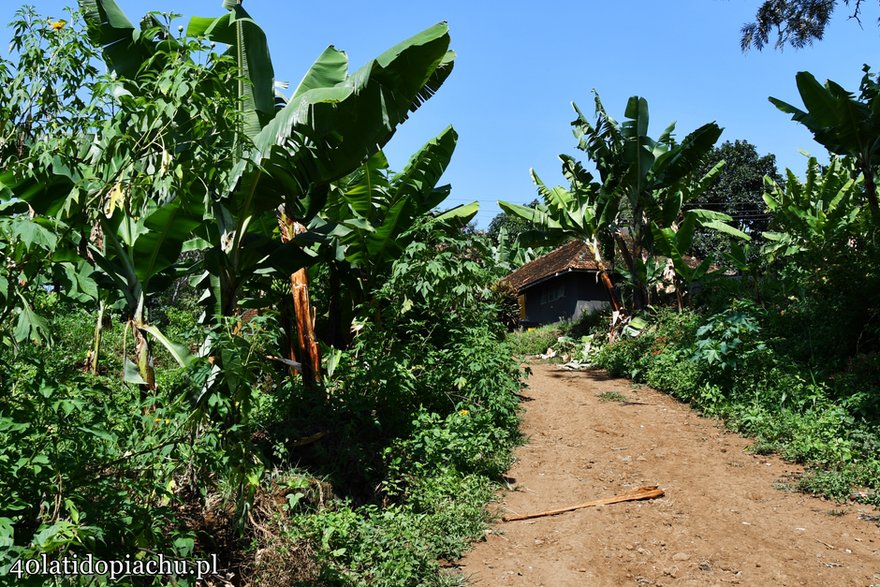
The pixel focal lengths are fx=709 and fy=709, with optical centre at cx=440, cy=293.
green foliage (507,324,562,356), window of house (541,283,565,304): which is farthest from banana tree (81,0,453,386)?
window of house (541,283,565,304)

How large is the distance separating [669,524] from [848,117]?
8206mm

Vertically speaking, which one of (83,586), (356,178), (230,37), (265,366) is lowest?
(83,586)

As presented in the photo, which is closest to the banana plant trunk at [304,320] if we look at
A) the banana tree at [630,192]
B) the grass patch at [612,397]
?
the grass patch at [612,397]

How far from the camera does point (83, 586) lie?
3.38 metres

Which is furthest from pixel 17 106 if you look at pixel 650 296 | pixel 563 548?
pixel 650 296

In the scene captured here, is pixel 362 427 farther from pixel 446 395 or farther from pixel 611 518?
pixel 611 518

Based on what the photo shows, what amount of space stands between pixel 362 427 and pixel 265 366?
2.37 m

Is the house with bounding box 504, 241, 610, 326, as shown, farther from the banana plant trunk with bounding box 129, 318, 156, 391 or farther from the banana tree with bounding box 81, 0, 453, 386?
the banana plant trunk with bounding box 129, 318, 156, 391

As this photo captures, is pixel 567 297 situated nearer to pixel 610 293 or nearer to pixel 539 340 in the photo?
pixel 539 340

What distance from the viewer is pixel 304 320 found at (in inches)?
291

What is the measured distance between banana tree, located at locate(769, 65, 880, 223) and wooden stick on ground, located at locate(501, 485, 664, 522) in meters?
6.37

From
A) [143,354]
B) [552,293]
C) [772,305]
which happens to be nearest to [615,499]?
[143,354]

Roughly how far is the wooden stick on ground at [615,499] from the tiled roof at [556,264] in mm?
15074

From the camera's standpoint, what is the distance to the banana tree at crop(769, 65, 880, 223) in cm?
1113
